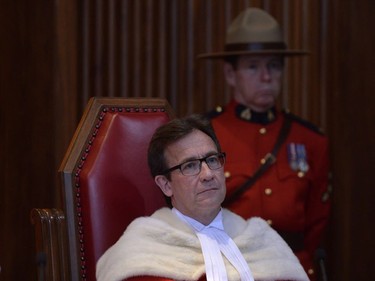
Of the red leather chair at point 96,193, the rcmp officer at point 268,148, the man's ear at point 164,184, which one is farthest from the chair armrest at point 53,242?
the rcmp officer at point 268,148

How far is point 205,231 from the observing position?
308cm

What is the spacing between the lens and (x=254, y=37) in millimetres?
4152

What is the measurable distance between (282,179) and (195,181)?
3.56ft

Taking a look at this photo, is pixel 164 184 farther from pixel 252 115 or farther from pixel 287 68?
pixel 287 68

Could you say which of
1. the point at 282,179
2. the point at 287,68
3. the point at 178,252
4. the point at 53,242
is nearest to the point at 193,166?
the point at 178,252

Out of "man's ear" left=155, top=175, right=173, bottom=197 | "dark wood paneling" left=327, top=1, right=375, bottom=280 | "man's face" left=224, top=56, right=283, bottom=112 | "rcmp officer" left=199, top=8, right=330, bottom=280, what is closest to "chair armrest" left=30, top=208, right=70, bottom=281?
"man's ear" left=155, top=175, right=173, bottom=197

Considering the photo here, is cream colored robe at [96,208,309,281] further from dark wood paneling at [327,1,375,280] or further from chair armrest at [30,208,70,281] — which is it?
dark wood paneling at [327,1,375,280]

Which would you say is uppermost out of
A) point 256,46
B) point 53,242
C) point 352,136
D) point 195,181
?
point 256,46

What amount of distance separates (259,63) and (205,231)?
1.21m

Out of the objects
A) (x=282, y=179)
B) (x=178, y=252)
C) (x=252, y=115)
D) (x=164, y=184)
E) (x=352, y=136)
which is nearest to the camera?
(x=178, y=252)

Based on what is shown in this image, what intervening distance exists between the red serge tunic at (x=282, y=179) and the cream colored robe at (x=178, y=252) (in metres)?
0.77

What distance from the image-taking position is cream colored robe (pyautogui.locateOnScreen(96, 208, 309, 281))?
2.95 m

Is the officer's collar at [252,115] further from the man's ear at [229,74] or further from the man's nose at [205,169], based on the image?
the man's nose at [205,169]

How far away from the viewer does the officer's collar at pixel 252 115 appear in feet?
13.7
